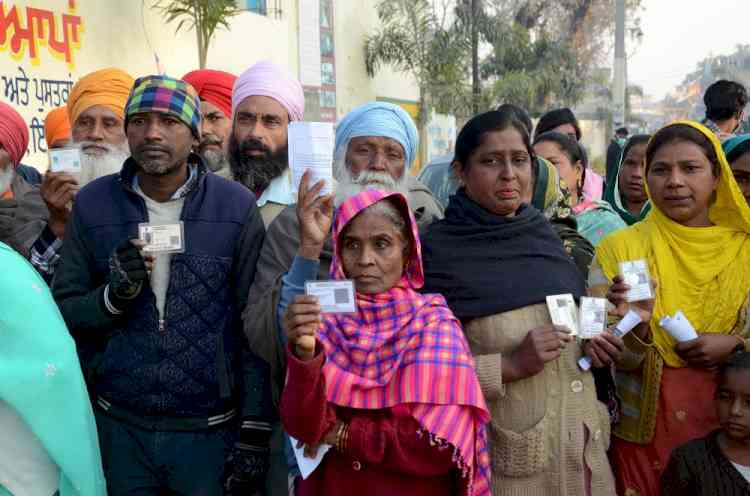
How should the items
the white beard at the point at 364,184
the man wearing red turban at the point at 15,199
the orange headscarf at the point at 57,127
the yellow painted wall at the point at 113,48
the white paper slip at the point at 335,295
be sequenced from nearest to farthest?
the white paper slip at the point at 335,295 → the white beard at the point at 364,184 → the man wearing red turban at the point at 15,199 → the orange headscarf at the point at 57,127 → the yellow painted wall at the point at 113,48

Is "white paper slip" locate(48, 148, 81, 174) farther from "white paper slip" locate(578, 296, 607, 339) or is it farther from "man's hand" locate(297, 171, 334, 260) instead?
"white paper slip" locate(578, 296, 607, 339)

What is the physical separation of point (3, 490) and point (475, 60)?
64.9ft

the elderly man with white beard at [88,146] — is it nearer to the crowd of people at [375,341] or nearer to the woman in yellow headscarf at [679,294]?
the crowd of people at [375,341]

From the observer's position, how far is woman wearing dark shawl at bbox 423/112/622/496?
2814 mm

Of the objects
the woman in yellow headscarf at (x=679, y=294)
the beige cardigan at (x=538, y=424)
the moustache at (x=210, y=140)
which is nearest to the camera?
the beige cardigan at (x=538, y=424)

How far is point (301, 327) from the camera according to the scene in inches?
93.9

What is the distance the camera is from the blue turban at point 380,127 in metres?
3.53

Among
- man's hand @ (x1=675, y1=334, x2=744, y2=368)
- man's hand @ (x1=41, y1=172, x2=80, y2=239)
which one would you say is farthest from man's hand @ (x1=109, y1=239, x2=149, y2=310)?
man's hand @ (x1=675, y1=334, x2=744, y2=368)

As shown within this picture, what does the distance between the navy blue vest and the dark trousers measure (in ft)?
0.28

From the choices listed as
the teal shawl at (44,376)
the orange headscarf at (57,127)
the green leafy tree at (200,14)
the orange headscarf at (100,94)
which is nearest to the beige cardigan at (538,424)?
the teal shawl at (44,376)

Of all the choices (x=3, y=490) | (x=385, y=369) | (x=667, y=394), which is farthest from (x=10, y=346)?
(x=667, y=394)

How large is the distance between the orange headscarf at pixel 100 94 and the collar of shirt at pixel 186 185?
5.36 ft

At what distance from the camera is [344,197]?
327 cm

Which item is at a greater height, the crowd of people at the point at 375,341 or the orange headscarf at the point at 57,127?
the orange headscarf at the point at 57,127
